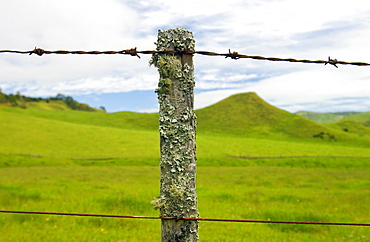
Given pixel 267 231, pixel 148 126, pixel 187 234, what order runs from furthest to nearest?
pixel 148 126 < pixel 267 231 < pixel 187 234

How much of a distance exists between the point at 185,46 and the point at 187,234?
191 centimetres

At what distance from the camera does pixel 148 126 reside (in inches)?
3858

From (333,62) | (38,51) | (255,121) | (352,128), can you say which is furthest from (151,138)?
(352,128)

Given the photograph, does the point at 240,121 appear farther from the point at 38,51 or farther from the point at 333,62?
the point at 38,51

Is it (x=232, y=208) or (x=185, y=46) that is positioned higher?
(x=185, y=46)

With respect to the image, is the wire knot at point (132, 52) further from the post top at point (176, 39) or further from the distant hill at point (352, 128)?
the distant hill at point (352, 128)

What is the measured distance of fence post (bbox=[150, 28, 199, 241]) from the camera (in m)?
3.08

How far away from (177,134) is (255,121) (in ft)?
349

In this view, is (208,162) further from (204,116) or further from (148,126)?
(204,116)

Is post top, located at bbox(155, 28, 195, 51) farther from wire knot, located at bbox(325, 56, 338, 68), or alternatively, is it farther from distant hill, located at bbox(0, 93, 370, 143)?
distant hill, located at bbox(0, 93, 370, 143)

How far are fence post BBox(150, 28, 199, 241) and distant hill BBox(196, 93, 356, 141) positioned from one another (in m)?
91.3

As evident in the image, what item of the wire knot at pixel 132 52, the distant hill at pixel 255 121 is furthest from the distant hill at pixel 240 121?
the wire knot at pixel 132 52

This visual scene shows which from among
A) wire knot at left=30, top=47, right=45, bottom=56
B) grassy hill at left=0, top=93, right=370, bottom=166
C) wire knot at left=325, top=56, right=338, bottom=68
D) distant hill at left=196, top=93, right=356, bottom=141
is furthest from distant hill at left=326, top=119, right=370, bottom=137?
wire knot at left=30, top=47, right=45, bottom=56

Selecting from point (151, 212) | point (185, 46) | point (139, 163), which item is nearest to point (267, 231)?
point (151, 212)
